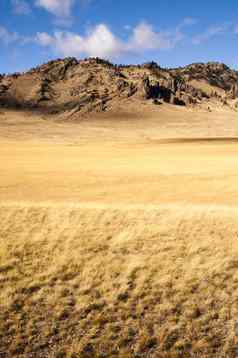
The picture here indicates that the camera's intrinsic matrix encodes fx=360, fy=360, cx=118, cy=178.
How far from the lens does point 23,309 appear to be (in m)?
10.2

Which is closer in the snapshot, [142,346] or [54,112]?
[142,346]

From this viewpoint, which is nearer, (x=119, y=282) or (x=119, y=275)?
(x=119, y=282)

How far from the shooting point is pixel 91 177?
30.9 meters

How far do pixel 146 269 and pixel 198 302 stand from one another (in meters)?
2.34

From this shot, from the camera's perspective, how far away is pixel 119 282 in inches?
459

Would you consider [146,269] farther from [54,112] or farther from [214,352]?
[54,112]

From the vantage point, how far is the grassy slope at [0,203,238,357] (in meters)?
9.00

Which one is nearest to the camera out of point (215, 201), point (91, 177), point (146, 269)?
point (146, 269)

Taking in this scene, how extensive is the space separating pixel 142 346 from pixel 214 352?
1.73m

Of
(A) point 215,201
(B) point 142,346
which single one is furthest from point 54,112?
(B) point 142,346

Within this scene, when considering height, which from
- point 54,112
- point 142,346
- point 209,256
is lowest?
point 142,346

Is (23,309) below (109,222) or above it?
below

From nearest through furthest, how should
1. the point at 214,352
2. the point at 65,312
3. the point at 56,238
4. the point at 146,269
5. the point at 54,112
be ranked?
the point at 214,352 < the point at 65,312 < the point at 146,269 < the point at 56,238 < the point at 54,112

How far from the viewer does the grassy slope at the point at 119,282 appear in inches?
354
